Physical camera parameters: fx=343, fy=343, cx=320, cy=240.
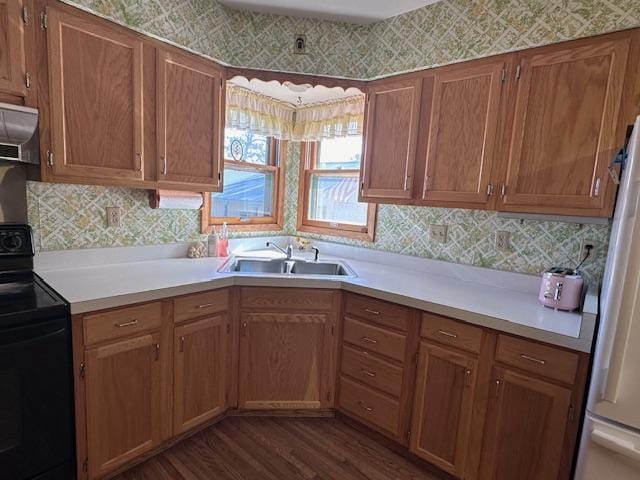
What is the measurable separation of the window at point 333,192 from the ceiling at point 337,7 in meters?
0.91

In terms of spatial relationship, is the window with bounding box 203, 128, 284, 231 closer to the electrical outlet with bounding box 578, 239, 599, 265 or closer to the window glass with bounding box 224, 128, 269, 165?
the window glass with bounding box 224, 128, 269, 165

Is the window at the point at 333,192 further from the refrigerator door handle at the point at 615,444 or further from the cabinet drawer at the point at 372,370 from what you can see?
the refrigerator door handle at the point at 615,444

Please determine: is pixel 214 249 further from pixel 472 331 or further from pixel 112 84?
pixel 472 331

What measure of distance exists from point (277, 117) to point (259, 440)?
2.39 meters

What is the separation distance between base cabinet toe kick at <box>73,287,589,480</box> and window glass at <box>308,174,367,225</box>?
97 cm

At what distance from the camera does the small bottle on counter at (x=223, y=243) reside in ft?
8.32

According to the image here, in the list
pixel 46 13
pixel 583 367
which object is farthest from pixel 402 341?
pixel 46 13

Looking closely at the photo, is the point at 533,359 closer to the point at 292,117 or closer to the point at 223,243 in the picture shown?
the point at 223,243

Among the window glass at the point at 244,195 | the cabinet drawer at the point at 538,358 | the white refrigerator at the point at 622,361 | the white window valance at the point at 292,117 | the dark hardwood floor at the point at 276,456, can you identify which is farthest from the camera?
the window glass at the point at 244,195

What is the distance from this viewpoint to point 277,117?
9.55 ft

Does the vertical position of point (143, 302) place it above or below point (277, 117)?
below

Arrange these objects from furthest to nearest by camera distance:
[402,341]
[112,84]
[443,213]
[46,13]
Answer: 1. [443,213]
2. [402,341]
3. [112,84]
4. [46,13]

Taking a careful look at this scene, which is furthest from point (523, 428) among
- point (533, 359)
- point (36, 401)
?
point (36, 401)

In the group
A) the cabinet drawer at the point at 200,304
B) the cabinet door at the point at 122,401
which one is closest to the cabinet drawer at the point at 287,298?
the cabinet drawer at the point at 200,304
